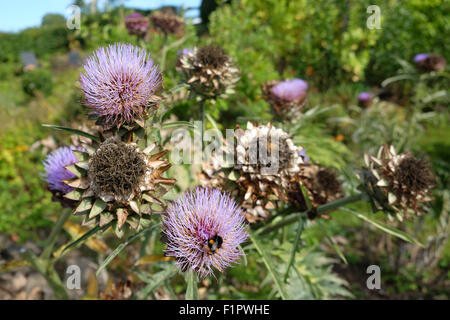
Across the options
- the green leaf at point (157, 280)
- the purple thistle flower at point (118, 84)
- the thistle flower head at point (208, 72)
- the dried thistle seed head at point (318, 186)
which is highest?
the thistle flower head at point (208, 72)

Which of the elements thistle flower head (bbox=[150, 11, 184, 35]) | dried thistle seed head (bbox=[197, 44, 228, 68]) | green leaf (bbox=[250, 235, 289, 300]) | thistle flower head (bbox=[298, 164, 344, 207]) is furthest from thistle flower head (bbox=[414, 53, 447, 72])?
green leaf (bbox=[250, 235, 289, 300])

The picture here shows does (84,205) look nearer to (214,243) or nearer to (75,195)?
(75,195)

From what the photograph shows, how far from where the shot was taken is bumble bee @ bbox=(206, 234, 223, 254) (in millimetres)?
896

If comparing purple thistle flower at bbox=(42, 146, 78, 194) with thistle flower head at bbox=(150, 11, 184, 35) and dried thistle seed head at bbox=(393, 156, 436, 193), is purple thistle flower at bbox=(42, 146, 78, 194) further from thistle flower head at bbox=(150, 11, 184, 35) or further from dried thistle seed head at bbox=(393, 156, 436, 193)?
thistle flower head at bbox=(150, 11, 184, 35)

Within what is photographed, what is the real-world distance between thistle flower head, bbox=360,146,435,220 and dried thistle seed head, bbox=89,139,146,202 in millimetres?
851

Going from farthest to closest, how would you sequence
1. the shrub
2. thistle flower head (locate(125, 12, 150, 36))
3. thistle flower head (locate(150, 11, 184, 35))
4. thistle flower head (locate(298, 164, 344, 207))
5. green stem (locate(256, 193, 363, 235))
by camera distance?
the shrub
thistle flower head (locate(125, 12, 150, 36))
thistle flower head (locate(150, 11, 184, 35))
thistle flower head (locate(298, 164, 344, 207))
green stem (locate(256, 193, 363, 235))

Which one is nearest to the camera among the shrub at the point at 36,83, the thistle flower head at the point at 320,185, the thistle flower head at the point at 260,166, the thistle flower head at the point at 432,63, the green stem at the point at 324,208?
the thistle flower head at the point at 260,166

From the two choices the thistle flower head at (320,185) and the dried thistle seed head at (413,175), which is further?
the thistle flower head at (320,185)

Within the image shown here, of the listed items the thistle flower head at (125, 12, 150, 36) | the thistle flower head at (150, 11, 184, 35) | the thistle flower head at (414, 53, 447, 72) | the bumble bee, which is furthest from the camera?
the thistle flower head at (414, 53, 447, 72)

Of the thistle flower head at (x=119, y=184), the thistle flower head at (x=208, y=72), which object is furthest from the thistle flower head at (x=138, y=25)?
the thistle flower head at (x=119, y=184)

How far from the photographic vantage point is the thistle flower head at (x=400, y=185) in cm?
110

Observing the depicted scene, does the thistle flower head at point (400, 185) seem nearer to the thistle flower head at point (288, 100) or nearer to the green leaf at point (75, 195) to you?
the thistle flower head at point (288, 100)

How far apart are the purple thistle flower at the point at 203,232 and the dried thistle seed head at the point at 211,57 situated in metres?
0.64
